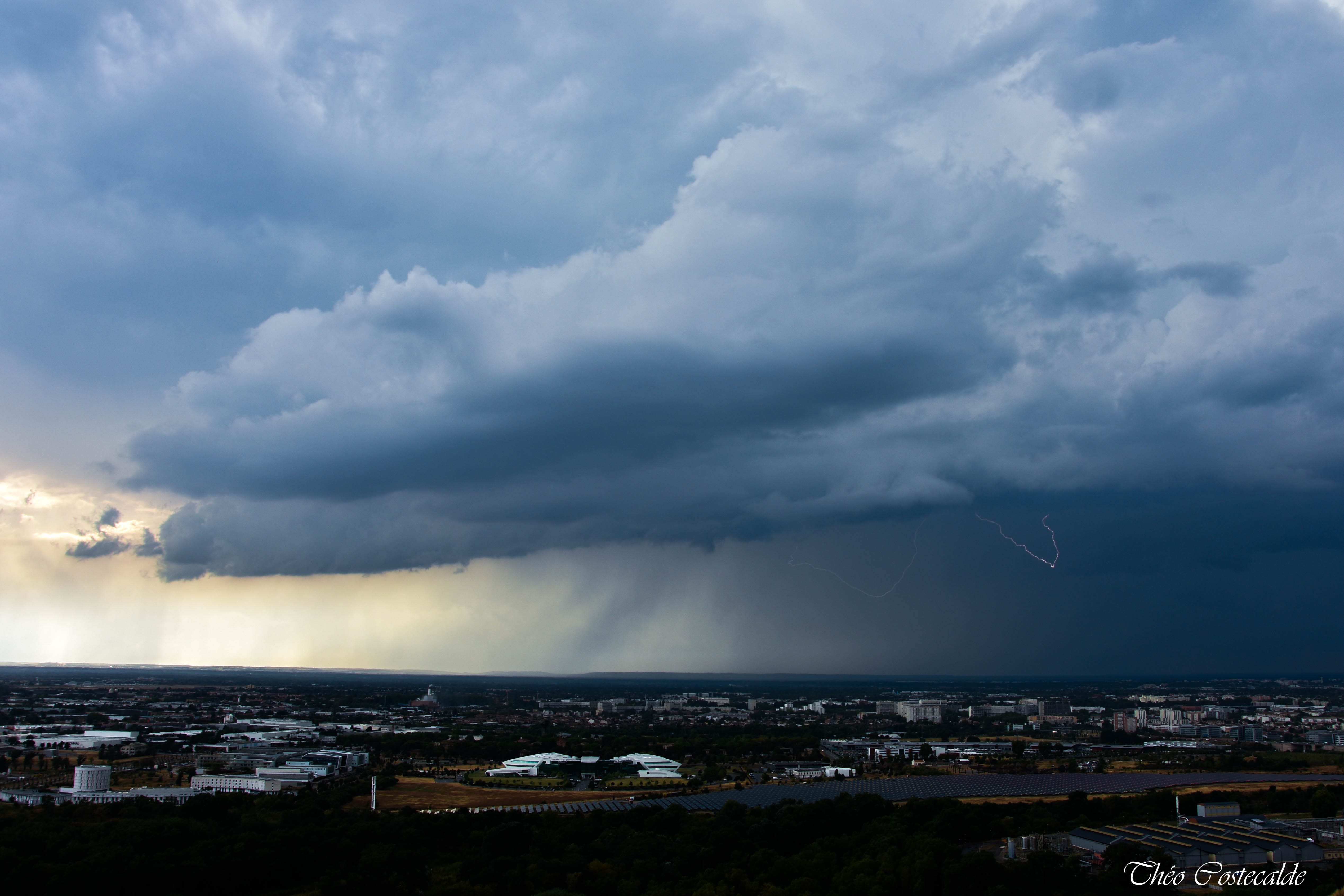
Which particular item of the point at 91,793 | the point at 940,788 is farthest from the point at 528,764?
the point at 940,788

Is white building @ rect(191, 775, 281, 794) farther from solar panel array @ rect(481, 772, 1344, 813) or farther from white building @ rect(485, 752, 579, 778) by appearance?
solar panel array @ rect(481, 772, 1344, 813)

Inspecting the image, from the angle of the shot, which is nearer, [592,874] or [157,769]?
[592,874]

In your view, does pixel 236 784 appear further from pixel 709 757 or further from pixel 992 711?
pixel 992 711

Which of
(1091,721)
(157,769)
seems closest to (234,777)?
(157,769)

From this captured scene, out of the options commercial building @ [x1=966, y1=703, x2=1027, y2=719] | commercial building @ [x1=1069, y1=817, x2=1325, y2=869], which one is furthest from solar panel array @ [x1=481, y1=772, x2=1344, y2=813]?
commercial building @ [x1=966, y1=703, x2=1027, y2=719]

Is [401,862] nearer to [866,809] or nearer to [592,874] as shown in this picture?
[592,874]
